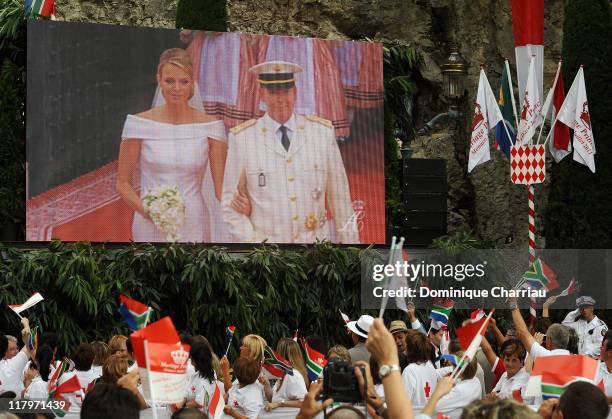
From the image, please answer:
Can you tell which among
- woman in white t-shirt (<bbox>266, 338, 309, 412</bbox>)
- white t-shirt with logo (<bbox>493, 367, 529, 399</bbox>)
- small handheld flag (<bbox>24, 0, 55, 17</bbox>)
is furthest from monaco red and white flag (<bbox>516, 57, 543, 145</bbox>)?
white t-shirt with logo (<bbox>493, 367, 529, 399</bbox>)

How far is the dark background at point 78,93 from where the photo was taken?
61.5 ft

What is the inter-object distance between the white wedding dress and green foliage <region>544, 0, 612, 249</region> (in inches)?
234

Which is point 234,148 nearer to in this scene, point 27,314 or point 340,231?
point 340,231

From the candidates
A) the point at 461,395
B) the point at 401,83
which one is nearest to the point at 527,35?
the point at 401,83

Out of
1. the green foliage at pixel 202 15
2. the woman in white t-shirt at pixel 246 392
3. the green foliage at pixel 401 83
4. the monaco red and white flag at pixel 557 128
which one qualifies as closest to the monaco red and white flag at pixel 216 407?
the woman in white t-shirt at pixel 246 392

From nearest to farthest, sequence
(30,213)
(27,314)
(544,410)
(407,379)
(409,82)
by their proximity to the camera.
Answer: (544,410)
(407,379)
(27,314)
(30,213)
(409,82)

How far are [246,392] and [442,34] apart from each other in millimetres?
15714

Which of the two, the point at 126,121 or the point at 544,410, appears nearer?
the point at 544,410

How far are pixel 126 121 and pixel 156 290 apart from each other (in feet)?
11.0

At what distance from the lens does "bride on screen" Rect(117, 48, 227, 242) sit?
62.8 ft

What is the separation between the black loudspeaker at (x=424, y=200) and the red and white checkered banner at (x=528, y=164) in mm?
2141

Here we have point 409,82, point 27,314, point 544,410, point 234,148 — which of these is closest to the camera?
point 544,410

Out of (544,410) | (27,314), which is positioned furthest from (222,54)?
(544,410)

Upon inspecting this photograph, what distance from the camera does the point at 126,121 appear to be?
63.1ft
